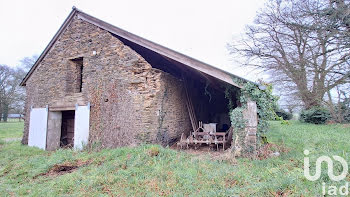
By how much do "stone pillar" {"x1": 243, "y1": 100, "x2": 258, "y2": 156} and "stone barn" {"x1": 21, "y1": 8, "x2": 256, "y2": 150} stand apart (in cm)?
9

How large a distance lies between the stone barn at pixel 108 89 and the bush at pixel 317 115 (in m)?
10.1

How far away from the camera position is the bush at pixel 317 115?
1478cm

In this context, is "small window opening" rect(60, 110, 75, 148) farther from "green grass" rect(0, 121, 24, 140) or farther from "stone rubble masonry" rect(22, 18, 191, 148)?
"green grass" rect(0, 121, 24, 140)

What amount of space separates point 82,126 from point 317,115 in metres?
15.6

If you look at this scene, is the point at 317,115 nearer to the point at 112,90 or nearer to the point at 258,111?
the point at 258,111

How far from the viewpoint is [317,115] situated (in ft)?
49.2

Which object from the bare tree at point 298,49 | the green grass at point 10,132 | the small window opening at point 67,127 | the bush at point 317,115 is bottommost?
the green grass at point 10,132

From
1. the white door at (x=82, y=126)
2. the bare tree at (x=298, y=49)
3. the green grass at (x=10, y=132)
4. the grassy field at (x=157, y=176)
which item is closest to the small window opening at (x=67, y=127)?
the white door at (x=82, y=126)

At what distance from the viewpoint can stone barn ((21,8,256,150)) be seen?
22.3ft

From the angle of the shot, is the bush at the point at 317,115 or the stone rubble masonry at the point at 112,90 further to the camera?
the bush at the point at 317,115

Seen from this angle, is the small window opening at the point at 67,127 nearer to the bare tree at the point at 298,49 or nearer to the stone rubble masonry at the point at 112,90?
the stone rubble masonry at the point at 112,90

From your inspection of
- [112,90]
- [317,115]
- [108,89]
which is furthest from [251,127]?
[317,115]

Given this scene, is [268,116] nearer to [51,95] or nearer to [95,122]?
[95,122]

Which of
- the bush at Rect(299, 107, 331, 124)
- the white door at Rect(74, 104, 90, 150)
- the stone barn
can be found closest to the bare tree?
the bush at Rect(299, 107, 331, 124)
